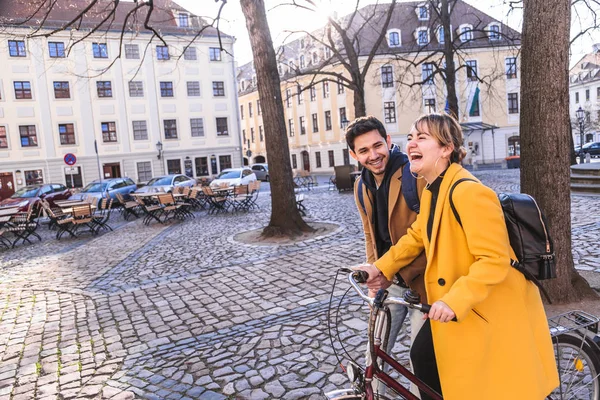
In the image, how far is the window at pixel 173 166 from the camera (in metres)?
39.3

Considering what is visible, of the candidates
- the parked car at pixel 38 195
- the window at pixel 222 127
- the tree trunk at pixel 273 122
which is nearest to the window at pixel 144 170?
the window at pixel 222 127

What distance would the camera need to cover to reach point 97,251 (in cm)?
1121

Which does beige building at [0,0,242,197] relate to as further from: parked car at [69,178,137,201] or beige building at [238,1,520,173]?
parked car at [69,178,137,201]

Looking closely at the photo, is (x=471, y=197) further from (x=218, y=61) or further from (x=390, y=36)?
(x=390, y=36)

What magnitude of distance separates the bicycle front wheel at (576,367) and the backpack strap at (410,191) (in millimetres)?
986

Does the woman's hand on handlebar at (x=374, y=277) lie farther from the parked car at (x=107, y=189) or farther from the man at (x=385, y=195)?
the parked car at (x=107, y=189)

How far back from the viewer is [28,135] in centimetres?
3506

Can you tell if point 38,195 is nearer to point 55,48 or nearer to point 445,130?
point 55,48

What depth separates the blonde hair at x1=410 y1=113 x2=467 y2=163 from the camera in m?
2.10

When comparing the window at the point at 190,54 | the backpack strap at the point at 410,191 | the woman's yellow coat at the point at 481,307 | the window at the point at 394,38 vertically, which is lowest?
the woman's yellow coat at the point at 481,307

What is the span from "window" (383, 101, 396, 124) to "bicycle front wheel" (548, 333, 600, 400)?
44.1 meters

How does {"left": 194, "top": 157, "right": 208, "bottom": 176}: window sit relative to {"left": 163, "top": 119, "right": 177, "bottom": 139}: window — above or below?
below

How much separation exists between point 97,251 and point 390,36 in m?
39.7

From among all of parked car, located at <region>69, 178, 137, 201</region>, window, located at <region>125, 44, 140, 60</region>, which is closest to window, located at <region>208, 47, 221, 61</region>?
window, located at <region>125, 44, 140, 60</region>
